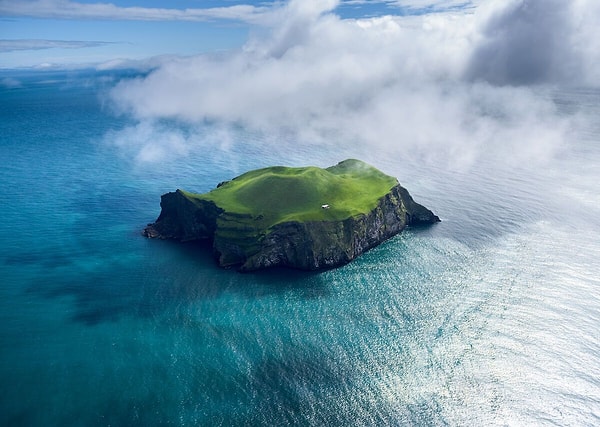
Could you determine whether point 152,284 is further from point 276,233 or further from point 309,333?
point 309,333

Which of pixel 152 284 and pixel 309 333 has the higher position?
pixel 309 333

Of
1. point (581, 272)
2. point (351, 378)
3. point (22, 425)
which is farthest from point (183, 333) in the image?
point (581, 272)

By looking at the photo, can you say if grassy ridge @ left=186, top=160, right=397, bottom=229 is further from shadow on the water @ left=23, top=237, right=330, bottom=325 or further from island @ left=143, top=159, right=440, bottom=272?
shadow on the water @ left=23, top=237, right=330, bottom=325

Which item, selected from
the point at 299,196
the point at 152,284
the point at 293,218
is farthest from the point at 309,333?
the point at 299,196

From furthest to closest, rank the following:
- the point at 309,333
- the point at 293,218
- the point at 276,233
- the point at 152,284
→ the point at 293,218 → the point at 276,233 → the point at 152,284 → the point at 309,333

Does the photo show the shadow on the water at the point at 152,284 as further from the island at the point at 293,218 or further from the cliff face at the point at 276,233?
the island at the point at 293,218

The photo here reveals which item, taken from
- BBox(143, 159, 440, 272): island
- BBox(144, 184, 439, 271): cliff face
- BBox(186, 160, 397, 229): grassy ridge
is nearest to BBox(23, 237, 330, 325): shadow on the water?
BBox(144, 184, 439, 271): cliff face
